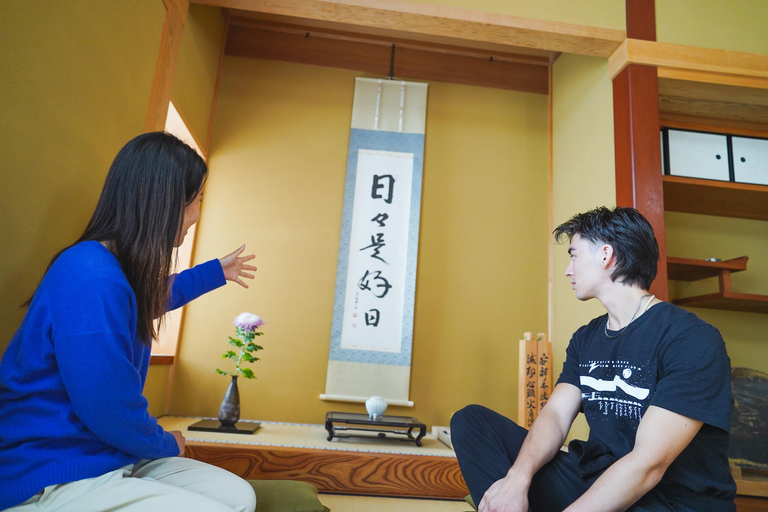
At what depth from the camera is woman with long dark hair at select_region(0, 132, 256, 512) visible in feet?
3.20

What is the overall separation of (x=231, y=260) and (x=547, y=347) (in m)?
1.99

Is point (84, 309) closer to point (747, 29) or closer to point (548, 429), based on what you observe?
point (548, 429)

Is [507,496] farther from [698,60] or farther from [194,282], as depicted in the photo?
[698,60]

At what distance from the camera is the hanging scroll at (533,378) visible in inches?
114

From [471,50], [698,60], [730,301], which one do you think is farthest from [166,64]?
[730,301]

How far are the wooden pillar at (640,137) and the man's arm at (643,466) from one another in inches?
57.8

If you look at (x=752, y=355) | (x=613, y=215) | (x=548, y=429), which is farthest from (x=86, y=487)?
(x=752, y=355)

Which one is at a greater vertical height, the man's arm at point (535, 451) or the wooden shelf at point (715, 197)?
the wooden shelf at point (715, 197)

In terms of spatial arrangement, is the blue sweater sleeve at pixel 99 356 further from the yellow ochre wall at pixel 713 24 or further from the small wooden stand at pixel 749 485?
the yellow ochre wall at pixel 713 24

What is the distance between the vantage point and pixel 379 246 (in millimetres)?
3553

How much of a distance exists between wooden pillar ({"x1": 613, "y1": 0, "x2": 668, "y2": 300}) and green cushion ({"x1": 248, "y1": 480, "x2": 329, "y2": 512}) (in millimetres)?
1878

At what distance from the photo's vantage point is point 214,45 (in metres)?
3.47

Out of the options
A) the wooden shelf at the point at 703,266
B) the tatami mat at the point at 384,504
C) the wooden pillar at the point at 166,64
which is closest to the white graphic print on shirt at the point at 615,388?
the tatami mat at the point at 384,504

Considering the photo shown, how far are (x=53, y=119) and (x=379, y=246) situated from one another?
2.23m
